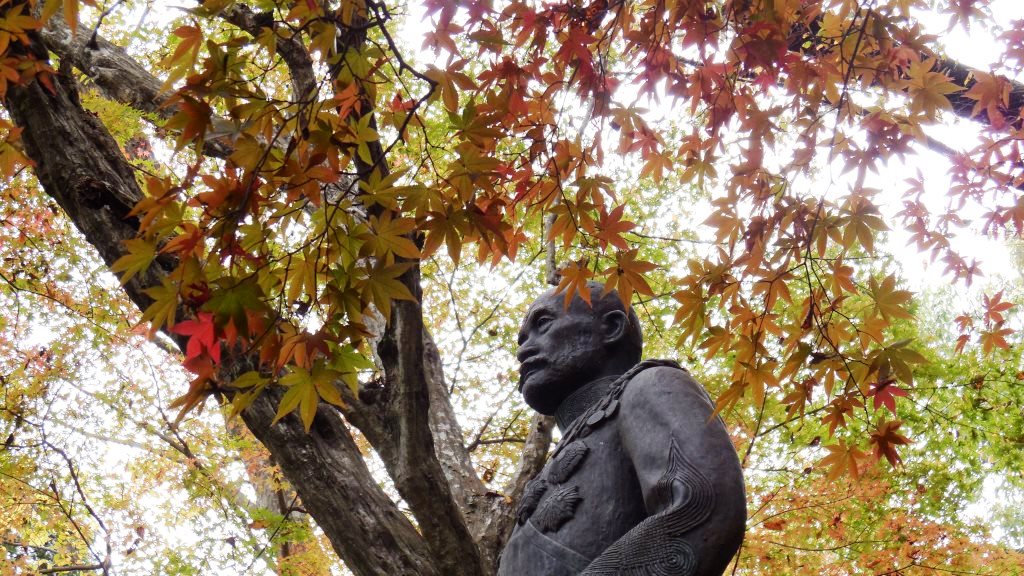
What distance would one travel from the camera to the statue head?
3.53m

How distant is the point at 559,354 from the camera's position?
353cm

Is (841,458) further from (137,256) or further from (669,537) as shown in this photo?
(137,256)

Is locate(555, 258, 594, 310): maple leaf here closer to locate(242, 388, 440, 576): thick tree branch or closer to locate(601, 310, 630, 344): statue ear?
locate(601, 310, 630, 344): statue ear

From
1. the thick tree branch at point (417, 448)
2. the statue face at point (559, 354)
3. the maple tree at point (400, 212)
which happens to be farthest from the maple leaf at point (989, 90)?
the thick tree branch at point (417, 448)

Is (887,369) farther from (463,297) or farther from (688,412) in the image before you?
(463,297)

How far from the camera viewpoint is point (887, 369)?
10.5 ft

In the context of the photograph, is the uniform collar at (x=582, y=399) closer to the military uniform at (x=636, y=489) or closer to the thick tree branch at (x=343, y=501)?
the military uniform at (x=636, y=489)

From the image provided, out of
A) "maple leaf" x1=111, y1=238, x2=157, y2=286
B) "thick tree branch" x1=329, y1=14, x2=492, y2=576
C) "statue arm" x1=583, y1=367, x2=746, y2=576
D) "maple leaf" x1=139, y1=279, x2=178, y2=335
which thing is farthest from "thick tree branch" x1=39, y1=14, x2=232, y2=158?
"statue arm" x1=583, y1=367, x2=746, y2=576

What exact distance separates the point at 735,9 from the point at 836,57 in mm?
820

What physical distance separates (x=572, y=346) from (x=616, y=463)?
1.89 ft

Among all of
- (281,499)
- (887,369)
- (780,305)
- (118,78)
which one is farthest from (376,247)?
(281,499)

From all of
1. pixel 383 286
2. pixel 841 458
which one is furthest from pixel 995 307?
pixel 383 286

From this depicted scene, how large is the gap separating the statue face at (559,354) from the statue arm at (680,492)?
0.50 meters

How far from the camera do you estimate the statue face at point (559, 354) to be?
3.52m
